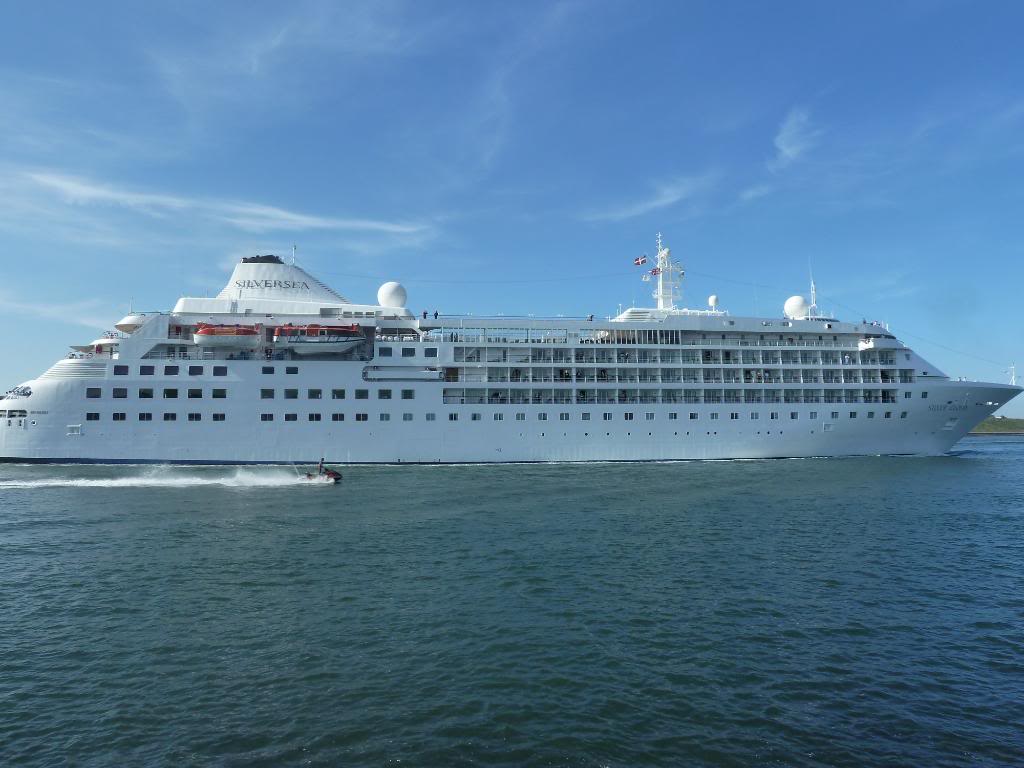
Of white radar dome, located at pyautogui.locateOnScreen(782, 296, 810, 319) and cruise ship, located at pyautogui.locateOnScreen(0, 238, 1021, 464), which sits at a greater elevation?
white radar dome, located at pyautogui.locateOnScreen(782, 296, 810, 319)

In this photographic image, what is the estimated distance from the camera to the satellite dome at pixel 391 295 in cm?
4809

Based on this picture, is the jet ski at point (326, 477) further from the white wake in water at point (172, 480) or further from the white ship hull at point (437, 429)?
the white ship hull at point (437, 429)

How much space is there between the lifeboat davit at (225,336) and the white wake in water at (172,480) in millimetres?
9219

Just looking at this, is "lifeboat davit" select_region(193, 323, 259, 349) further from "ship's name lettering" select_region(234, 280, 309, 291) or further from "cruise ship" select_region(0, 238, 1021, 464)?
"ship's name lettering" select_region(234, 280, 309, 291)

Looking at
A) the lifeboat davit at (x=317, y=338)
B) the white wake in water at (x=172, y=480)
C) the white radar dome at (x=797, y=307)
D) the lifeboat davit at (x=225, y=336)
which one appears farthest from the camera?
the white radar dome at (x=797, y=307)

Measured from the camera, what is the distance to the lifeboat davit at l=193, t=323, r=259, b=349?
42.4 metres

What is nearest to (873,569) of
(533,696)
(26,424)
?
(533,696)

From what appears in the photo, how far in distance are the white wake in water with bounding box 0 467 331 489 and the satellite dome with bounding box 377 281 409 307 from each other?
15.6 meters

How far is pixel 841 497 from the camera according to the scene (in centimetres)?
2997

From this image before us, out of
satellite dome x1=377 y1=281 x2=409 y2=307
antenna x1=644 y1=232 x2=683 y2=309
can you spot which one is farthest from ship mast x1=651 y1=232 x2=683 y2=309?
satellite dome x1=377 y1=281 x2=409 y2=307

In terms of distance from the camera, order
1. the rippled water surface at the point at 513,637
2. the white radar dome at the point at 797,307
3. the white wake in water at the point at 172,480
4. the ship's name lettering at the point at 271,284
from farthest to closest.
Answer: the white radar dome at the point at 797,307
the ship's name lettering at the point at 271,284
the white wake in water at the point at 172,480
the rippled water surface at the point at 513,637

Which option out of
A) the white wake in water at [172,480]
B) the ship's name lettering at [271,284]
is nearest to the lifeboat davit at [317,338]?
the ship's name lettering at [271,284]

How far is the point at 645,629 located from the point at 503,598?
12.5 feet

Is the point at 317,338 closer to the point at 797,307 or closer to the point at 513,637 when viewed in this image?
the point at 513,637
